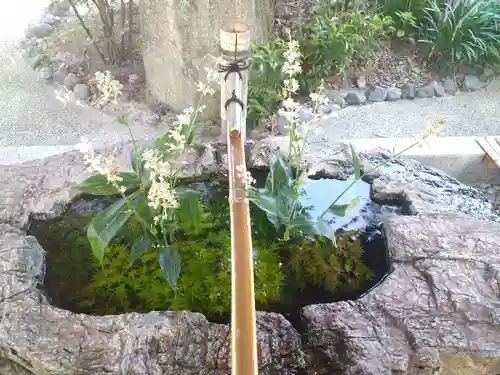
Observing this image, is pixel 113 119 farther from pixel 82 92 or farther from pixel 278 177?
pixel 278 177

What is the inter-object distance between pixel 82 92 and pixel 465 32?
3.72 metres

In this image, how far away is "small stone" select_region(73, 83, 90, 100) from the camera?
14.9 feet

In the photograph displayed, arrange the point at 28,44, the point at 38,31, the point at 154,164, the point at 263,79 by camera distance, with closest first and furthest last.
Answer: the point at 154,164 → the point at 263,79 → the point at 28,44 → the point at 38,31

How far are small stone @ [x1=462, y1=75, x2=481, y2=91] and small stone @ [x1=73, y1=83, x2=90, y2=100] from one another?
364 centimetres

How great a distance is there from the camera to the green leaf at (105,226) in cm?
185

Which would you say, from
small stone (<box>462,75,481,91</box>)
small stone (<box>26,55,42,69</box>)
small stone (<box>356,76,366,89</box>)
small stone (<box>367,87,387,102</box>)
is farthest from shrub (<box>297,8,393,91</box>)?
small stone (<box>26,55,42,69</box>)

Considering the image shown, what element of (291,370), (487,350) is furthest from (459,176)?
(291,370)

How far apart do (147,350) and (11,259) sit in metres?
0.70

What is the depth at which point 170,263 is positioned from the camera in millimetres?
1973

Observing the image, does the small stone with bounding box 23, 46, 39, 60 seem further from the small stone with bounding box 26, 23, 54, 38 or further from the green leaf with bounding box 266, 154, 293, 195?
the green leaf with bounding box 266, 154, 293, 195

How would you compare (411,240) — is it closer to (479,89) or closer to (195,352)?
(195,352)

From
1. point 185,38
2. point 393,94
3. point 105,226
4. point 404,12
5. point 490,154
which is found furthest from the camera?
point 404,12

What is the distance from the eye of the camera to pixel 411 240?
2105mm

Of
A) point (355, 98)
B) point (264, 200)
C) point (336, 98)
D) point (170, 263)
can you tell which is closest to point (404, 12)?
point (355, 98)
